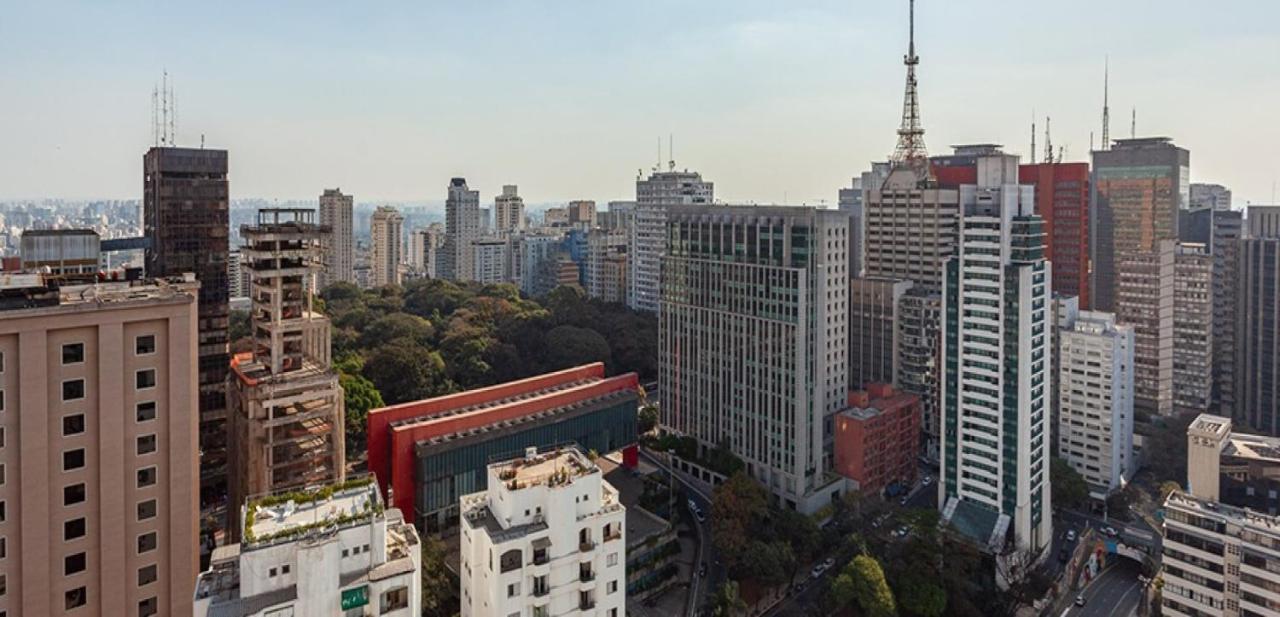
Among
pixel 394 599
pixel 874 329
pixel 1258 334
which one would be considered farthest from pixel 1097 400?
pixel 394 599

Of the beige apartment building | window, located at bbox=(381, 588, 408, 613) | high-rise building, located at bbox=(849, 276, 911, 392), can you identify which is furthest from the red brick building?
the beige apartment building

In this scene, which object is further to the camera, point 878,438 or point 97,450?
point 878,438

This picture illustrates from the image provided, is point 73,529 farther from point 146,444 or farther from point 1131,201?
point 1131,201

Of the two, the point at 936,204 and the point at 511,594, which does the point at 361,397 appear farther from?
the point at 936,204

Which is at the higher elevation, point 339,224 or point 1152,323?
point 339,224

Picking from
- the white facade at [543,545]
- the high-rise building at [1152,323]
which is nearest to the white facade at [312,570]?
the white facade at [543,545]

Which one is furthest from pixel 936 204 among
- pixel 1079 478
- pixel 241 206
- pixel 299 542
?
pixel 241 206

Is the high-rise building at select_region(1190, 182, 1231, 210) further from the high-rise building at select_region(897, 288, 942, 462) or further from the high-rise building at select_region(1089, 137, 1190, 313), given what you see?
the high-rise building at select_region(897, 288, 942, 462)
